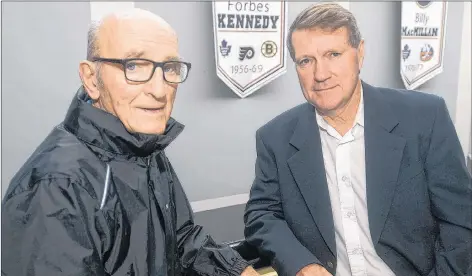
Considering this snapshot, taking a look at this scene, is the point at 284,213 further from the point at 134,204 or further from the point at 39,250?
the point at 39,250

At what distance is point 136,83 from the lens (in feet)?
2.53

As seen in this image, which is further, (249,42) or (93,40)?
(249,42)

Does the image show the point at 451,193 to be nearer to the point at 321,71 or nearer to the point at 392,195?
the point at 392,195

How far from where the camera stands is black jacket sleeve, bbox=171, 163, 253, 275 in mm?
945

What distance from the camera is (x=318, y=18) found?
40.9 inches

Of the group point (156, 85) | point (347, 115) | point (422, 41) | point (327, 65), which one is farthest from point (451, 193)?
point (422, 41)

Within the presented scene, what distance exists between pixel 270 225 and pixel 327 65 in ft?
1.42

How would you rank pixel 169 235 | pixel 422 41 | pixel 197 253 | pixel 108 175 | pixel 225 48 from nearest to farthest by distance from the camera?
1. pixel 108 175
2. pixel 169 235
3. pixel 197 253
4. pixel 225 48
5. pixel 422 41

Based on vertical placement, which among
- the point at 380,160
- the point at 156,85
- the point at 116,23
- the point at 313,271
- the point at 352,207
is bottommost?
the point at 313,271

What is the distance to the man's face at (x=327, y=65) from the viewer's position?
1050 mm

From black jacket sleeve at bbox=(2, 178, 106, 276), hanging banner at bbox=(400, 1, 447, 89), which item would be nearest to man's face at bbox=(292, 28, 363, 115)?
black jacket sleeve at bbox=(2, 178, 106, 276)

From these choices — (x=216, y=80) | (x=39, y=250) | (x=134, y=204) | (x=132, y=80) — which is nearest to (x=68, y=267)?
(x=39, y=250)

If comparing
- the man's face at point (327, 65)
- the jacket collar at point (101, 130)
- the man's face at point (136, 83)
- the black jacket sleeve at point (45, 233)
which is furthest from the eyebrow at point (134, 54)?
the man's face at point (327, 65)

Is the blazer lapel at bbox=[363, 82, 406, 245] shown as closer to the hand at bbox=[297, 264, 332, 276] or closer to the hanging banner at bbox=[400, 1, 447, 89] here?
the hand at bbox=[297, 264, 332, 276]
